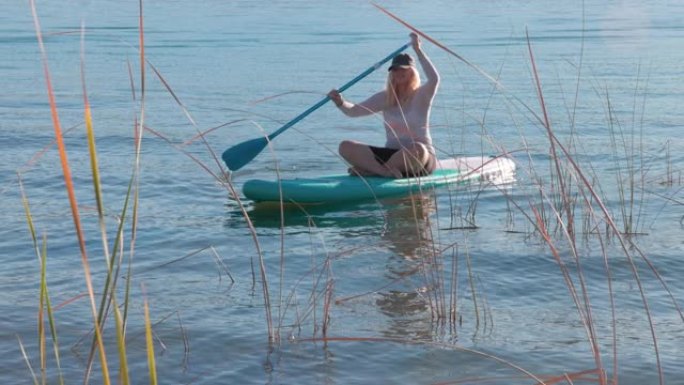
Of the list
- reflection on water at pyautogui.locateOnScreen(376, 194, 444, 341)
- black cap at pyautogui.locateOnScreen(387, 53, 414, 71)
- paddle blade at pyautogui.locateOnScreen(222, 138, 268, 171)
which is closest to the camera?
reflection on water at pyautogui.locateOnScreen(376, 194, 444, 341)

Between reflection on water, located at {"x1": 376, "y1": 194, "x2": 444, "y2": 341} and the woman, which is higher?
the woman

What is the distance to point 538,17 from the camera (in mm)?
28969

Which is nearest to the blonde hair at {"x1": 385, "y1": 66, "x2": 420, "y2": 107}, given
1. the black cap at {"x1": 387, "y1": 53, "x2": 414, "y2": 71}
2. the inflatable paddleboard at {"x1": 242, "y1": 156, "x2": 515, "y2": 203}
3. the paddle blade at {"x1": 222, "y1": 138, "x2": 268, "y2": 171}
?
the black cap at {"x1": 387, "y1": 53, "x2": 414, "y2": 71}

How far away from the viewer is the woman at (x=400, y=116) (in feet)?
27.8

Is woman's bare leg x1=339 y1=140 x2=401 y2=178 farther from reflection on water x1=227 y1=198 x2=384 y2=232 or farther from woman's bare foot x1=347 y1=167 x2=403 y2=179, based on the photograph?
reflection on water x1=227 y1=198 x2=384 y2=232

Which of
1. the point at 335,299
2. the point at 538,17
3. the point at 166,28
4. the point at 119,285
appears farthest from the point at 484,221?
the point at 538,17

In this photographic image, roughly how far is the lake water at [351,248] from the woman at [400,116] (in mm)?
361

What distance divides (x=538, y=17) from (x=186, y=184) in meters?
20.8

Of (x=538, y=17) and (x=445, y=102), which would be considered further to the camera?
(x=538, y=17)

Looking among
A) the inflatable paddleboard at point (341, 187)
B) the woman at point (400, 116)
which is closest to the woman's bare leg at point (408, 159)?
the woman at point (400, 116)

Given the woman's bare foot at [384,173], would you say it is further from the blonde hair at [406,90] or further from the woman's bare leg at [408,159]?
the blonde hair at [406,90]

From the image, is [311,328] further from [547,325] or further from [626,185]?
[626,185]

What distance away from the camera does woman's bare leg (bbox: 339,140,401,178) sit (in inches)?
351

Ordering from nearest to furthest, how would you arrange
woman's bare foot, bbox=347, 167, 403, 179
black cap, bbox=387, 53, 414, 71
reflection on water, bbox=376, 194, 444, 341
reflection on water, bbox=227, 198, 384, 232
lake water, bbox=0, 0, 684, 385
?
lake water, bbox=0, 0, 684, 385 → reflection on water, bbox=376, 194, 444, 341 → reflection on water, bbox=227, 198, 384, 232 → black cap, bbox=387, 53, 414, 71 → woman's bare foot, bbox=347, 167, 403, 179
